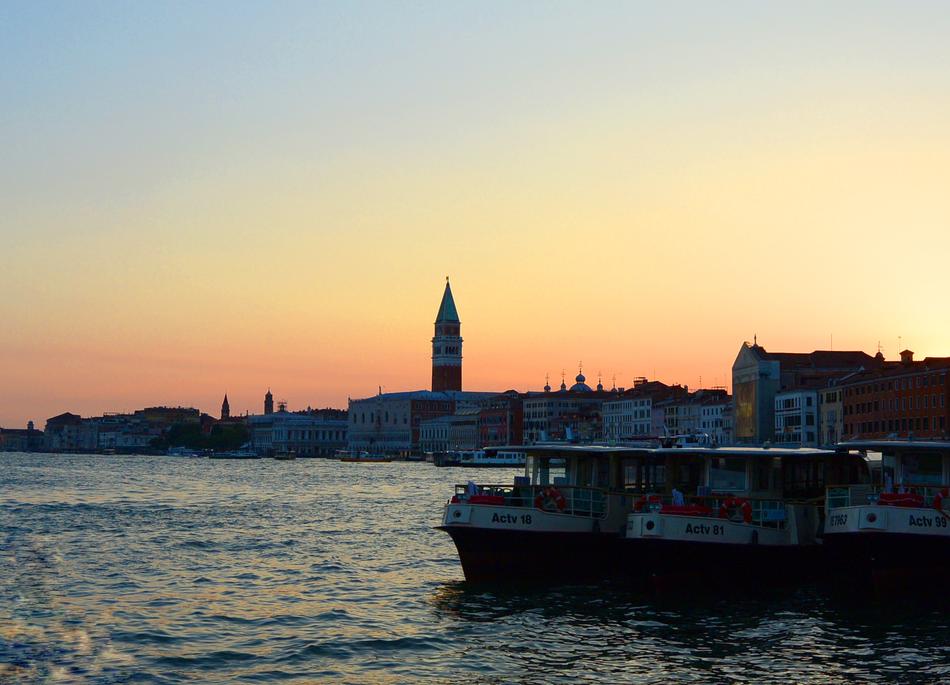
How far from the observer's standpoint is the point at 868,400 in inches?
4451

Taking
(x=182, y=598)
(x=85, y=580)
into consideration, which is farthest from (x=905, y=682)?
(x=85, y=580)

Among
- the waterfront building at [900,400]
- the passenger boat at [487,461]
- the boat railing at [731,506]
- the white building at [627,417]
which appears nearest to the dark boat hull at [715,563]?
the boat railing at [731,506]

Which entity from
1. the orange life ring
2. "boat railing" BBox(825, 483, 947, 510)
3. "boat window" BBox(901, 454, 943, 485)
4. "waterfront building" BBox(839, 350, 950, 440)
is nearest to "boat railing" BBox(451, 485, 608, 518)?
the orange life ring

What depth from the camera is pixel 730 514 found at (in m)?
28.5

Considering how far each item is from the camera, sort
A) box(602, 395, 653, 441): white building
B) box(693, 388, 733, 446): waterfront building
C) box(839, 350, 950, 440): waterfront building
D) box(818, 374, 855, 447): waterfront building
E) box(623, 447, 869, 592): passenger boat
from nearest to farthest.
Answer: box(623, 447, 869, 592): passenger boat < box(839, 350, 950, 440): waterfront building < box(818, 374, 855, 447): waterfront building < box(693, 388, 733, 446): waterfront building < box(602, 395, 653, 441): white building

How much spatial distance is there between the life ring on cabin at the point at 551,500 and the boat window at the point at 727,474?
3750mm

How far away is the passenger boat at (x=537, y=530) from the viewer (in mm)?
28984

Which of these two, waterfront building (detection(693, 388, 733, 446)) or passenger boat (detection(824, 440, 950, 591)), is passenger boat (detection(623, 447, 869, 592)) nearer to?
passenger boat (detection(824, 440, 950, 591))

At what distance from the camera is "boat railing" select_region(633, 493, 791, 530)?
28.3 meters

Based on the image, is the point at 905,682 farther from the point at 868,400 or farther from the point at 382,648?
the point at 868,400

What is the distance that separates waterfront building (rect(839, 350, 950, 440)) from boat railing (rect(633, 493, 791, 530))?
67.6 m

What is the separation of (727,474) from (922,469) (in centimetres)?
441

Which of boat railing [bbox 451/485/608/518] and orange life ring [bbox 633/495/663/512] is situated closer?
orange life ring [bbox 633/495/663/512]

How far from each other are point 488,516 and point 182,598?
22.8 feet
